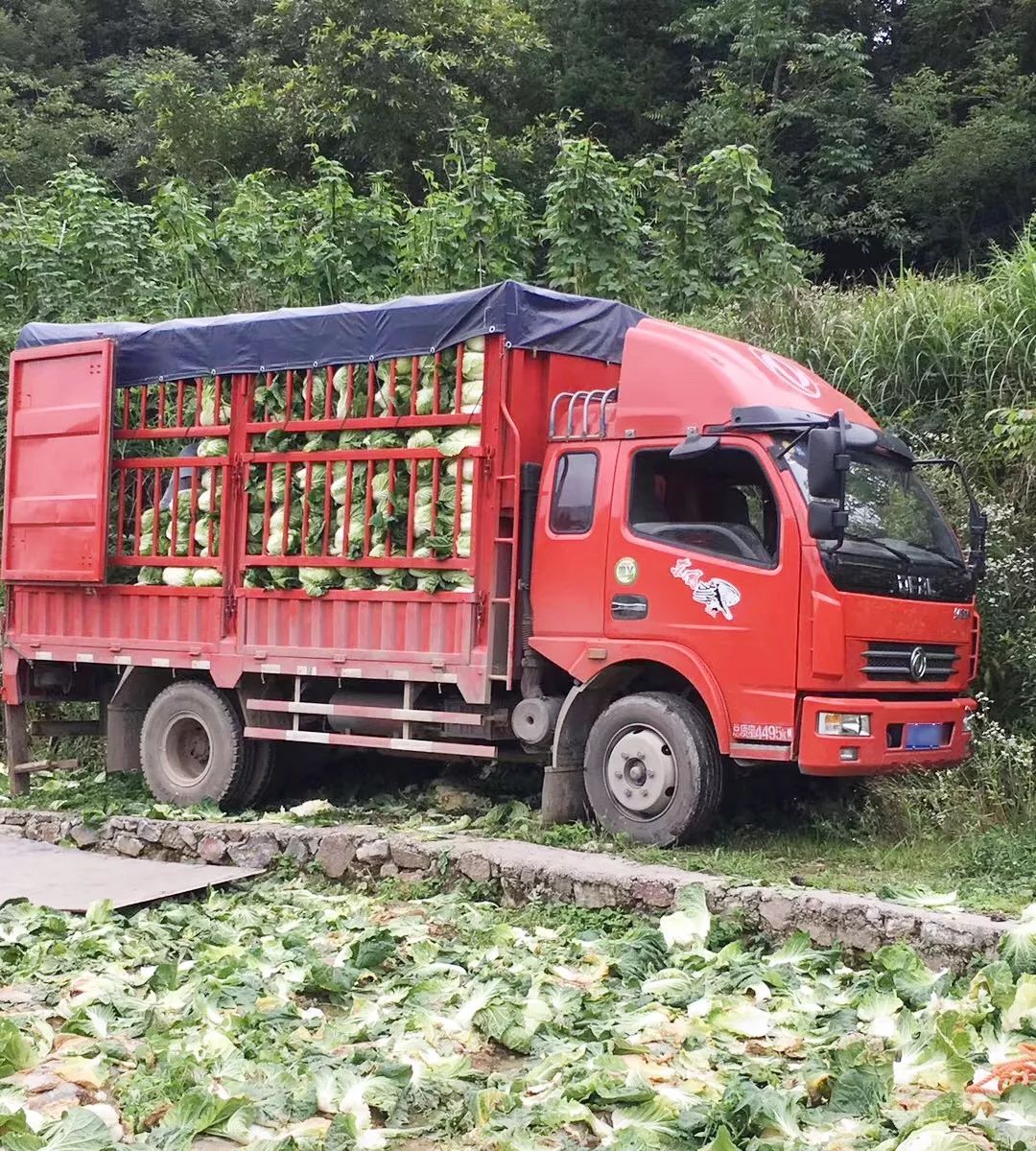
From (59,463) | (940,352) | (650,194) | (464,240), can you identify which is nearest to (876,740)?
(940,352)

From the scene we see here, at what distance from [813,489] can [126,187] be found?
899 inches

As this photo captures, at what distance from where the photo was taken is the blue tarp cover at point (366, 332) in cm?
846

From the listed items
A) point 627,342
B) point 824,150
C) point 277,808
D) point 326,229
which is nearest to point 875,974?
point 627,342

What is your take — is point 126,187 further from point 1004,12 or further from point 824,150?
point 1004,12

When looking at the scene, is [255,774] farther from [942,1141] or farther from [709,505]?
→ [942,1141]

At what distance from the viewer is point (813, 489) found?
7.11 m

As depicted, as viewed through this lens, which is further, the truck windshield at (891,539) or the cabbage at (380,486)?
the cabbage at (380,486)

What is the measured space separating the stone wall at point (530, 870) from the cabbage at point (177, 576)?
170 centimetres

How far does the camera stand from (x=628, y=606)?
7996 millimetres

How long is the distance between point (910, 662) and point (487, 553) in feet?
8.60

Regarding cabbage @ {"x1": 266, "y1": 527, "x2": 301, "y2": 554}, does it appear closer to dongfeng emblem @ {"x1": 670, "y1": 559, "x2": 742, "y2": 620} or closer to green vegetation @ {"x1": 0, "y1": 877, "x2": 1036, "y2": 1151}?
dongfeng emblem @ {"x1": 670, "y1": 559, "x2": 742, "y2": 620}

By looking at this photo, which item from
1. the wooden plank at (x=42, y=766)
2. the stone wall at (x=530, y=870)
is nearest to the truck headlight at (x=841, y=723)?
the stone wall at (x=530, y=870)

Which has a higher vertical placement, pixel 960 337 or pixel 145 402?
pixel 960 337

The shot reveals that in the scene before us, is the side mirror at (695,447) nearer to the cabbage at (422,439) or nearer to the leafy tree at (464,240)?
the cabbage at (422,439)
